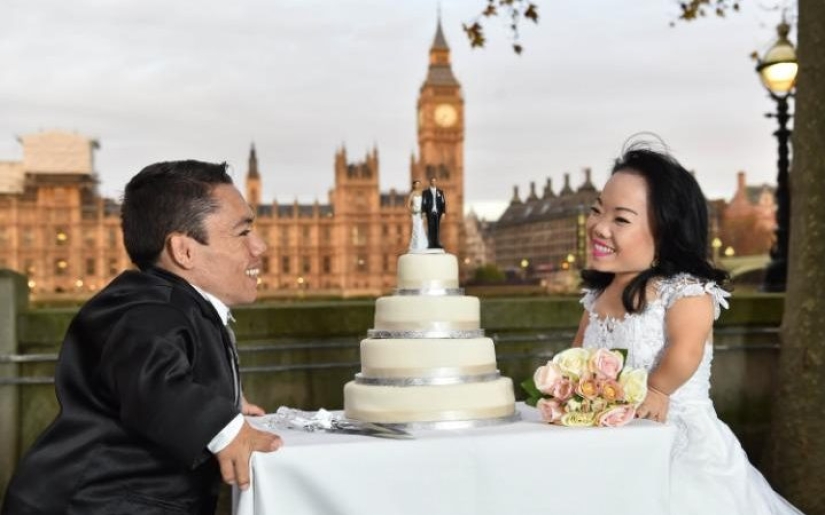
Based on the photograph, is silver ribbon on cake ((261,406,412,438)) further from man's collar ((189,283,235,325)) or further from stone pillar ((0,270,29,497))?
stone pillar ((0,270,29,497))

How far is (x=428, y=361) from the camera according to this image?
304 centimetres

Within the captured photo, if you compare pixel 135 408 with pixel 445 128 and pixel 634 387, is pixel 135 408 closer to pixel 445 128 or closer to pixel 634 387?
pixel 634 387

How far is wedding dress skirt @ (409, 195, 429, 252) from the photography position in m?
3.36

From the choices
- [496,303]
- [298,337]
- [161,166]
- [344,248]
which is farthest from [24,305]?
[344,248]

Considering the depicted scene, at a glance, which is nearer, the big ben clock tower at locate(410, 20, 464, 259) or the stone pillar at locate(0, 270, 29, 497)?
the stone pillar at locate(0, 270, 29, 497)

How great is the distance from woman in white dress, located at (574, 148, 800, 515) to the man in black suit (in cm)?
142

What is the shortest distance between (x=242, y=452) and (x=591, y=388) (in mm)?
1164

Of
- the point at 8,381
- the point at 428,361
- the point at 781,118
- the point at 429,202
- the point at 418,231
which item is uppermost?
the point at 781,118

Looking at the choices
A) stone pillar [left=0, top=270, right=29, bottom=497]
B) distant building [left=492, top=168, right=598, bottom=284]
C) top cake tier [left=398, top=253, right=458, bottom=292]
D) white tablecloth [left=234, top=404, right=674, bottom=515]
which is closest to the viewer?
white tablecloth [left=234, top=404, right=674, bottom=515]

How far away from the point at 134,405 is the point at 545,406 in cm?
138

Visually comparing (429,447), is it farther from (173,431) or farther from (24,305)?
(24,305)

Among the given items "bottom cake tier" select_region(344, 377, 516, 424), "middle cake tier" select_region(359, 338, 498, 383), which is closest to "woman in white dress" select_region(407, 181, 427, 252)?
"middle cake tier" select_region(359, 338, 498, 383)

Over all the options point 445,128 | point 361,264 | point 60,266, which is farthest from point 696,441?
point 445,128

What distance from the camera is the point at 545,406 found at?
3.14 meters
